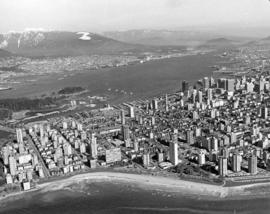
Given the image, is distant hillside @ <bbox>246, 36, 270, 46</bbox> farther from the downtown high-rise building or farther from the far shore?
the far shore

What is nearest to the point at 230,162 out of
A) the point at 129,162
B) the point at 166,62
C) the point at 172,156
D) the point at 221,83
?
the point at 172,156

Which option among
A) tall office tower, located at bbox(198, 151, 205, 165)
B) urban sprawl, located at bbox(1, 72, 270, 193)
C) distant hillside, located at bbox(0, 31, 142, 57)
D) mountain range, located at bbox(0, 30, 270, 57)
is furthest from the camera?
distant hillside, located at bbox(0, 31, 142, 57)

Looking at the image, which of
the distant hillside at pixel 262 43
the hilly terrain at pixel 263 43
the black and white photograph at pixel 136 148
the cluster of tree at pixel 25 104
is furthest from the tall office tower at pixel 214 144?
the distant hillside at pixel 262 43

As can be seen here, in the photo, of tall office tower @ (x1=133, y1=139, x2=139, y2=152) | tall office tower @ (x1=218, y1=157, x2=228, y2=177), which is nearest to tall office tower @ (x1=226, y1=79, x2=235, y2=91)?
tall office tower @ (x1=133, y1=139, x2=139, y2=152)

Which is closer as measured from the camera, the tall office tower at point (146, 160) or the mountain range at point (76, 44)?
the tall office tower at point (146, 160)

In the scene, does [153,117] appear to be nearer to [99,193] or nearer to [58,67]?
[99,193]

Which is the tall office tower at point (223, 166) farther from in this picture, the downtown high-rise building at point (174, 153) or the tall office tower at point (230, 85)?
the tall office tower at point (230, 85)

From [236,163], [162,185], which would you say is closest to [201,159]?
[236,163]
